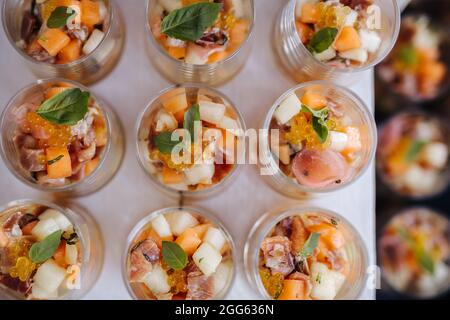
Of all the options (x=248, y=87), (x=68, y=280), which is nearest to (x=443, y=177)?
(x=248, y=87)

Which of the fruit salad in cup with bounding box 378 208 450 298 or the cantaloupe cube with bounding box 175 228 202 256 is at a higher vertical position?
the cantaloupe cube with bounding box 175 228 202 256

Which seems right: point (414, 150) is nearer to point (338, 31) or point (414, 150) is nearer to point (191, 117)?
point (338, 31)

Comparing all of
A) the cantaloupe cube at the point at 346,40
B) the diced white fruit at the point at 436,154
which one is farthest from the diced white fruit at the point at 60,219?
the diced white fruit at the point at 436,154

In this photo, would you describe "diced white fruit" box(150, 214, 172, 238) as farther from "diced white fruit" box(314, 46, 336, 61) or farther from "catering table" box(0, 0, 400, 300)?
"diced white fruit" box(314, 46, 336, 61)

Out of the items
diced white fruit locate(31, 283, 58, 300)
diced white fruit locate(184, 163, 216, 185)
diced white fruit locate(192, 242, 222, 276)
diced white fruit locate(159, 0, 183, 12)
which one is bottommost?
diced white fruit locate(31, 283, 58, 300)

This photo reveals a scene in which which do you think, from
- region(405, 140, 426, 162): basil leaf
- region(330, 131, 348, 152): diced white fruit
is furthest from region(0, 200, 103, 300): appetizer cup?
region(405, 140, 426, 162): basil leaf

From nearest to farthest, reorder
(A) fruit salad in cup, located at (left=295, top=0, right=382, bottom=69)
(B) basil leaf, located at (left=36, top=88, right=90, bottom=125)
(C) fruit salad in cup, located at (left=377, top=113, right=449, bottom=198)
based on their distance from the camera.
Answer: (B) basil leaf, located at (left=36, top=88, right=90, bottom=125)
(A) fruit salad in cup, located at (left=295, top=0, right=382, bottom=69)
(C) fruit salad in cup, located at (left=377, top=113, right=449, bottom=198)

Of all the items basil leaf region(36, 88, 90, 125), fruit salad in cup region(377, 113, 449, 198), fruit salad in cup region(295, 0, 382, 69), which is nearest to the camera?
basil leaf region(36, 88, 90, 125)

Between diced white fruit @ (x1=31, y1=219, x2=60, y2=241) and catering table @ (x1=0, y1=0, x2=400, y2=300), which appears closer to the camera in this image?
diced white fruit @ (x1=31, y1=219, x2=60, y2=241)
